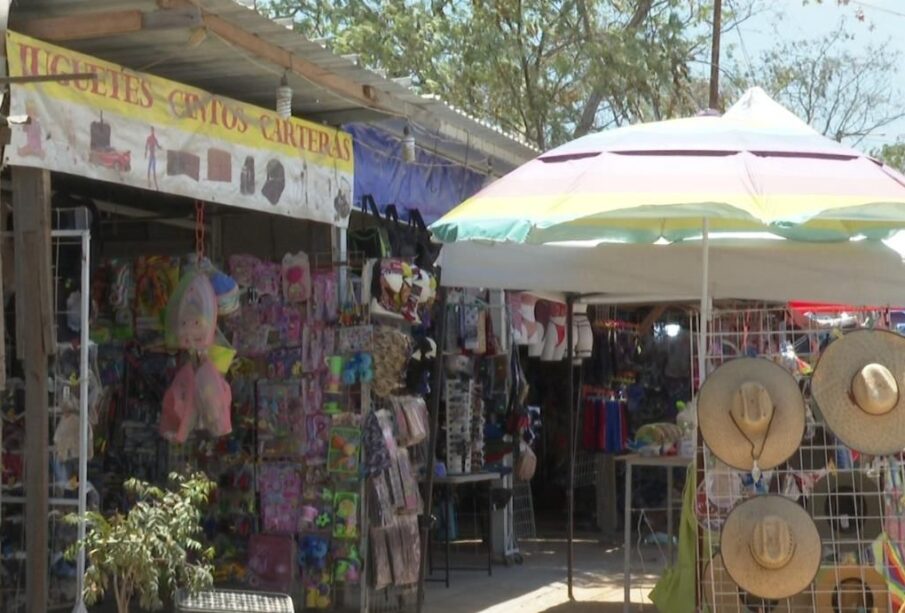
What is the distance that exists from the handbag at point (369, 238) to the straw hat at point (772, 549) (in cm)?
339

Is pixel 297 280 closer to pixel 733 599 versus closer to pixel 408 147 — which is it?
pixel 408 147

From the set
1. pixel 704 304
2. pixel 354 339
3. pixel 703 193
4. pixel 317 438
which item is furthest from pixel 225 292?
pixel 703 193

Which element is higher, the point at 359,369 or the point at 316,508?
the point at 359,369

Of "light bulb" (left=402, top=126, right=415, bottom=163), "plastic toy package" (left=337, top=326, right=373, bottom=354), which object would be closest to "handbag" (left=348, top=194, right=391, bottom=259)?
"light bulb" (left=402, top=126, right=415, bottom=163)

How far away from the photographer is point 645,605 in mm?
9453

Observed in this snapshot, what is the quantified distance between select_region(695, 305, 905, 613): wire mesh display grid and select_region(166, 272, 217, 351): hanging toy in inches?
115

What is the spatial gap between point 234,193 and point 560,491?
8.50 metres

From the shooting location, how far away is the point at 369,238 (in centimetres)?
920

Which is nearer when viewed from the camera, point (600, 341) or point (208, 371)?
point (208, 371)

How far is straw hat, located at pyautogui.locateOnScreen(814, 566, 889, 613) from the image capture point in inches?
280

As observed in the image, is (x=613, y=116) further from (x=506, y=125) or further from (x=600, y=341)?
(x=600, y=341)

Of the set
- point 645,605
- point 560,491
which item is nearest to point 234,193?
point 645,605

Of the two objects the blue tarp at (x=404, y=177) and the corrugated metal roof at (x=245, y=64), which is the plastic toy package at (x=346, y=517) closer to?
the blue tarp at (x=404, y=177)

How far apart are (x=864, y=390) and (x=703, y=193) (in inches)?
54.2
